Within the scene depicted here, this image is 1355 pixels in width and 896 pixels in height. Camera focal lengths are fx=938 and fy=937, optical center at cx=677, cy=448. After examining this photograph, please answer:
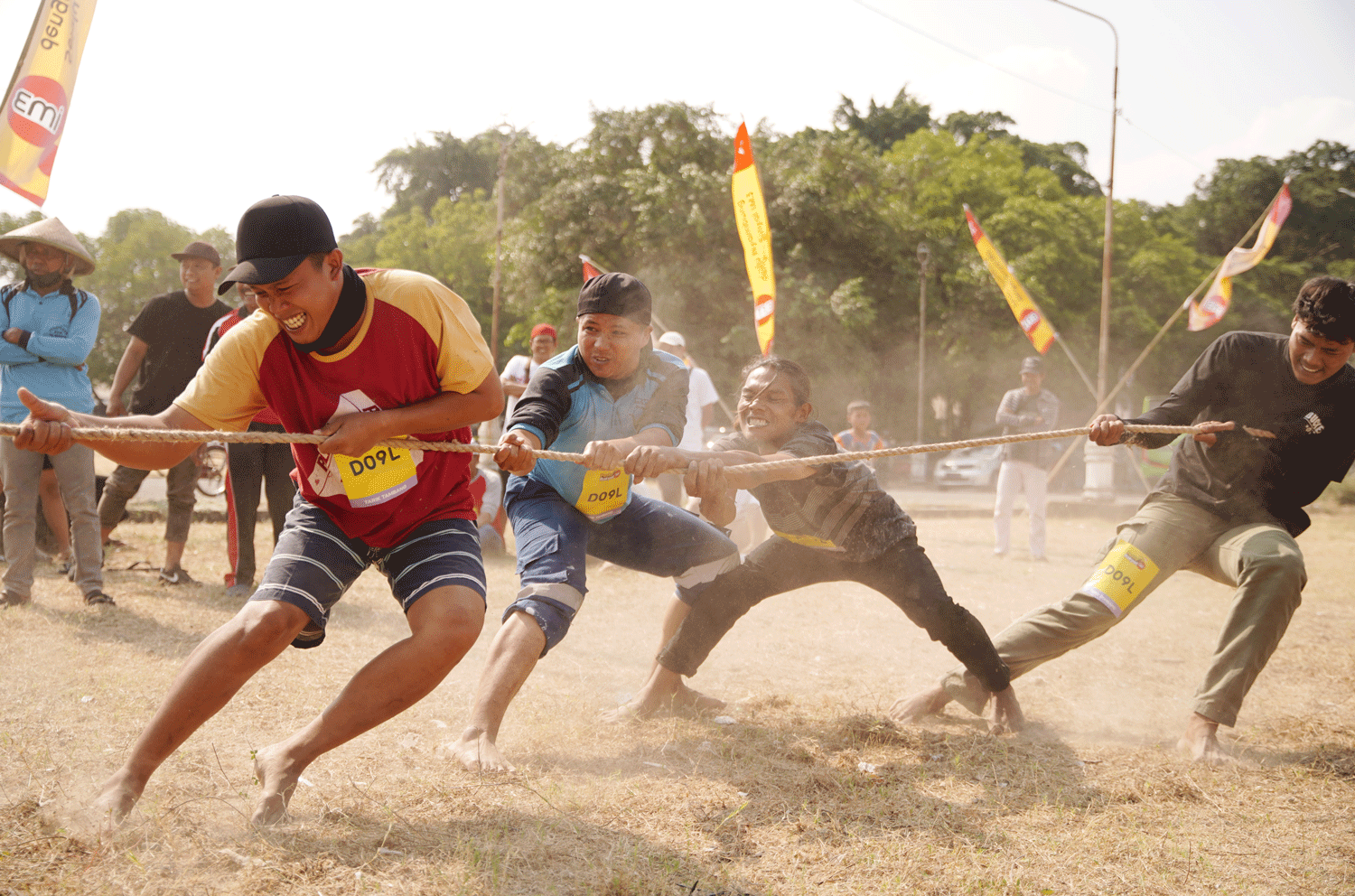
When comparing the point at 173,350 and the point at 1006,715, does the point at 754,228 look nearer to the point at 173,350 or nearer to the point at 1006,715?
the point at 173,350

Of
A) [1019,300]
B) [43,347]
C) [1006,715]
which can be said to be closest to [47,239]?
[43,347]

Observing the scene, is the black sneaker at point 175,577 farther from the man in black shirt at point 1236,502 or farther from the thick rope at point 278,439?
the man in black shirt at point 1236,502

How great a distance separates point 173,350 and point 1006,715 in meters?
5.41

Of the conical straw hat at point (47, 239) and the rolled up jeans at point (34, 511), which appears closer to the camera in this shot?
the conical straw hat at point (47, 239)

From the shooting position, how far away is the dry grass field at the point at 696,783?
242 centimetres

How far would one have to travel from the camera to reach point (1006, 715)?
391cm

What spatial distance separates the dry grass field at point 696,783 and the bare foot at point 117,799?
0.05m

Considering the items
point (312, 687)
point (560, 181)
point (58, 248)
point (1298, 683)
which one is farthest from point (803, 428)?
point (560, 181)

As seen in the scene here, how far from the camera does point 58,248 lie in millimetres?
5332

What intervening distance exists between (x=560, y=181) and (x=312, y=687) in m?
24.8

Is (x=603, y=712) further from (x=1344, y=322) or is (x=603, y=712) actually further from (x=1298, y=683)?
(x=1298, y=683)

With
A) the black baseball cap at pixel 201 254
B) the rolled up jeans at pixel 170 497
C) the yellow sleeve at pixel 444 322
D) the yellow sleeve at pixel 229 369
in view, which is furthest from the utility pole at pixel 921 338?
the yellow sleeve at pixel 229 369

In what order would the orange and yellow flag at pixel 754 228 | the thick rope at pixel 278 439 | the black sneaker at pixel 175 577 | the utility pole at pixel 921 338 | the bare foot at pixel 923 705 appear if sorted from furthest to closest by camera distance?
the utility pole at pixel 921 338
the orange and yellow flag at pixel 754 228
the black sneaker at pixel 175 577
the bare foot at pixel 923 705
the thick rope at pixel 278 439

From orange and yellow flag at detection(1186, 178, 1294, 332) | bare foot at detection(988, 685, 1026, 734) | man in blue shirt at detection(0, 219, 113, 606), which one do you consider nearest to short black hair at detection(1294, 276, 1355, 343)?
bare foot at detection(988, 685, 1026, 734)
